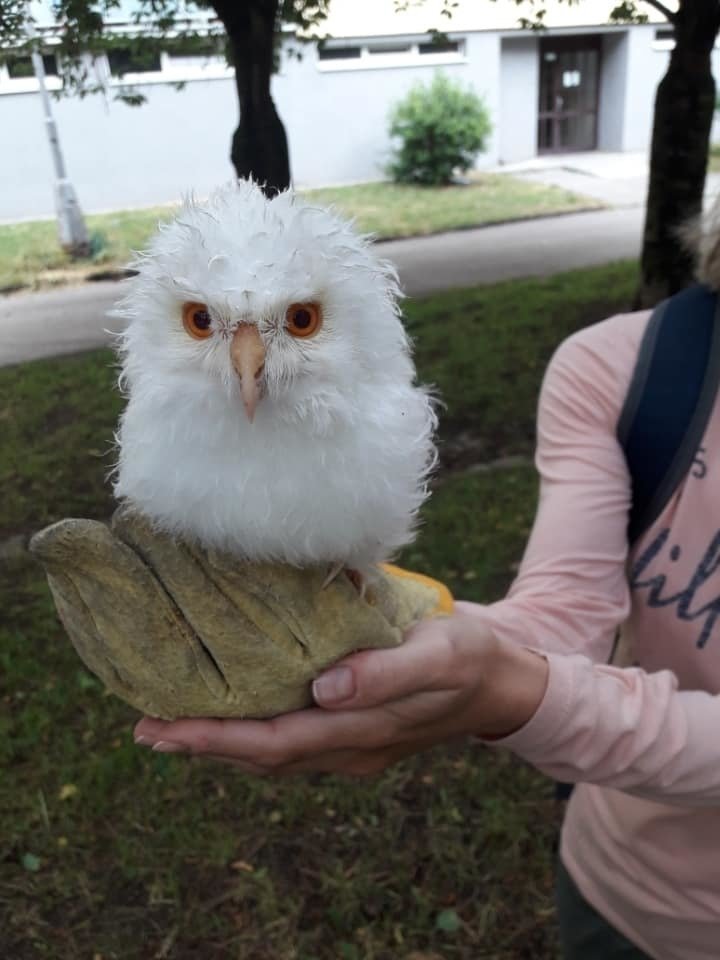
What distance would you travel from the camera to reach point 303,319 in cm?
104

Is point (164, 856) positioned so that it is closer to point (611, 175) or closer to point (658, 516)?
point (658, 516)

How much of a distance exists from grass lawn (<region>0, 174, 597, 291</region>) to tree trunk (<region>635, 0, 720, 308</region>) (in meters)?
4.41

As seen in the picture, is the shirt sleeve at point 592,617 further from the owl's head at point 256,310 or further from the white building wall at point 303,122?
the white building wall at point 303,122

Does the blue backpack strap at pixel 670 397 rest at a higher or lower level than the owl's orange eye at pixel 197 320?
lower

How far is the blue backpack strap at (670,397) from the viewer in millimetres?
1486

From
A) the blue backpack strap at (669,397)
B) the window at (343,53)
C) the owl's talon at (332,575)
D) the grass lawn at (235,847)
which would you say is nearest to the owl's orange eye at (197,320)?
the owl's talon at (332,575)

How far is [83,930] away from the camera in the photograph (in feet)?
8.43

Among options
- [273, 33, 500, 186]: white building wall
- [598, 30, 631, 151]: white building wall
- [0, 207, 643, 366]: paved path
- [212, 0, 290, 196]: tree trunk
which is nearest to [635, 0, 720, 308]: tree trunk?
[0, 207, 643, 366]: paved path

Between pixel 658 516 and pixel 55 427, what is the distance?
462cm

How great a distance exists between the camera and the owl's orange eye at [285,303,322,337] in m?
1.03

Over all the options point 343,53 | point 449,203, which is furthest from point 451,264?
point 343,53

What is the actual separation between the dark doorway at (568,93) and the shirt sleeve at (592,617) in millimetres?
20257

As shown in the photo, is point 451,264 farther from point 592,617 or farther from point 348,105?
point 592,617

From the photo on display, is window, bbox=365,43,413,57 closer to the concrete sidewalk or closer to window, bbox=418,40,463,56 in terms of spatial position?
window, bbox=418,40,463,56
